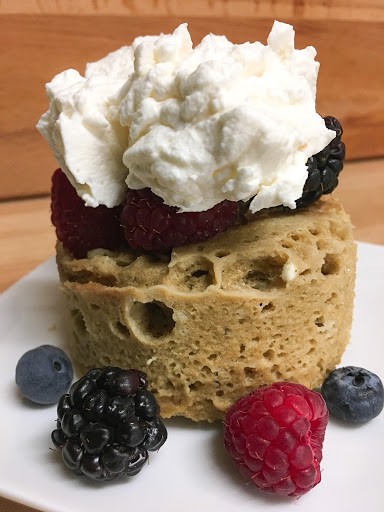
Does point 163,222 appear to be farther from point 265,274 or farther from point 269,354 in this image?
point 269,354

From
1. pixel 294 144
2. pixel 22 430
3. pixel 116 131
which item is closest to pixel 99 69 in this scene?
pixel 116 131

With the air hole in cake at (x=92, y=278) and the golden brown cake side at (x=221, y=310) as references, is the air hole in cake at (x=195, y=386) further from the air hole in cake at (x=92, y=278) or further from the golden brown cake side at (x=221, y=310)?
the air hole in cake at (x=92, y=278)

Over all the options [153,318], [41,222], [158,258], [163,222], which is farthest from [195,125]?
[41,222]

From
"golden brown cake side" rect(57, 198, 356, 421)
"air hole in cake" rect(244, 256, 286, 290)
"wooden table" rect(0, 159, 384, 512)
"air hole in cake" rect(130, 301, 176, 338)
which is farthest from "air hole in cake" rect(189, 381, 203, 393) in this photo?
"wooden table" rect(0, 159, 384, 512)

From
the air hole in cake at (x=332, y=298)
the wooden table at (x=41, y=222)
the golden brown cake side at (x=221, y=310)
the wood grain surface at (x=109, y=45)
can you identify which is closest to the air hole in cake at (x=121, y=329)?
the golden brown cake side at (x=221, y=310)

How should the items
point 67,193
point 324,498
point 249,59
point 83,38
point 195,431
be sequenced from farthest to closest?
1. point 83,38
2. point 67,193
3. point 195,431
4. point 249,59
5. point 324,498

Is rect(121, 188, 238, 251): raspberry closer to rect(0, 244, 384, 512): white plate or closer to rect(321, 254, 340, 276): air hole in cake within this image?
rect(321, 254, 340, 276): air hole in cake

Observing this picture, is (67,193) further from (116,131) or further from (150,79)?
(150,79)
